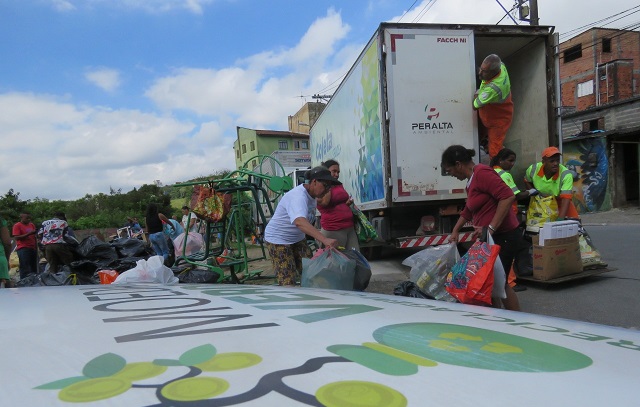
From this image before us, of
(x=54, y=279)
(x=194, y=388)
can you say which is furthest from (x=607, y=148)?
(x=194, y=388)

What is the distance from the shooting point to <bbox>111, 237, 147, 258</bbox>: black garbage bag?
7590 millimetres

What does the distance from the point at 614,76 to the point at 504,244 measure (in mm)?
30900

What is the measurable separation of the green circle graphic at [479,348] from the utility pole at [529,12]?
47.7 ft

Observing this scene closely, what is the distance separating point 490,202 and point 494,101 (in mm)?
2488

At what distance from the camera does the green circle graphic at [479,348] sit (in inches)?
36.2

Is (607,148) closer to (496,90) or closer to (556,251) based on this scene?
(496,90)

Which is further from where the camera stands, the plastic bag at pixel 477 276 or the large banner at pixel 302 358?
the plastic bag at pixel 477 276

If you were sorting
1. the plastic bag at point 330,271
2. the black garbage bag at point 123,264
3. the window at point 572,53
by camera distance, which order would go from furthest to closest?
the window at point 572,53, the black garbage bag at point 123,264, the plastic bag at point 330,271

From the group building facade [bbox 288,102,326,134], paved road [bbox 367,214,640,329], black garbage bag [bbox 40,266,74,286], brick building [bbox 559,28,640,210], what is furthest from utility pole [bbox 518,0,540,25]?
building facade [bbox 288,102,326,134]

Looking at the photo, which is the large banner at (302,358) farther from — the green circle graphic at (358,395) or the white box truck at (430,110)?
the white box truck at (430,110)

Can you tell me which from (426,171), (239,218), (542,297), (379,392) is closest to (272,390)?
(379,392)

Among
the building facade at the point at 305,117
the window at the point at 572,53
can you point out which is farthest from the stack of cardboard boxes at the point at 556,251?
the building facade at the point at 305,117

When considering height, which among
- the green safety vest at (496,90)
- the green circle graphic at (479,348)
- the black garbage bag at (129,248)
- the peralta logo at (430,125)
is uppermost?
the green safety vest at (496,90)

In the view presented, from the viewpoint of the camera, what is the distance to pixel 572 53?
102 ft
